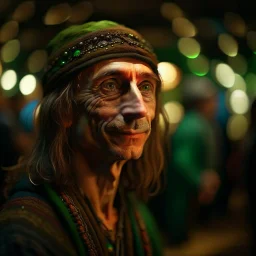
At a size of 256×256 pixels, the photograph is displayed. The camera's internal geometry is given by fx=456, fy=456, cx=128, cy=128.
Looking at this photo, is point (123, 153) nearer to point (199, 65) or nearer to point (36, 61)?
point (36, 61)

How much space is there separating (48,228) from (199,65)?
565 centimetres

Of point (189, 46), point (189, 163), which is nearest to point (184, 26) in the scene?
point (189, 46)

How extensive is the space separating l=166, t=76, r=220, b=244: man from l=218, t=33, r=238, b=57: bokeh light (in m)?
0.65

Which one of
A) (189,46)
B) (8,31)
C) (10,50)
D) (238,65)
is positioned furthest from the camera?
(238,65)

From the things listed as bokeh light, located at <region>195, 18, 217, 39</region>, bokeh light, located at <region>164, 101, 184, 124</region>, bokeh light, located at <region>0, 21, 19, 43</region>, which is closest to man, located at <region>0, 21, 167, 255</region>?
bokeh light, located at <region>0, 21, 19, 43</region>

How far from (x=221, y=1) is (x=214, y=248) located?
218 cm

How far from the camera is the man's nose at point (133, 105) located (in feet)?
4.70

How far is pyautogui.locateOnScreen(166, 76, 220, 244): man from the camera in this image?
157 inches

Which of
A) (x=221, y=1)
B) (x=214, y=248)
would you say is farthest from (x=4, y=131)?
(x=214, y=248)

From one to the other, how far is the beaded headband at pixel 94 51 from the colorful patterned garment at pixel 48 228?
373 mm

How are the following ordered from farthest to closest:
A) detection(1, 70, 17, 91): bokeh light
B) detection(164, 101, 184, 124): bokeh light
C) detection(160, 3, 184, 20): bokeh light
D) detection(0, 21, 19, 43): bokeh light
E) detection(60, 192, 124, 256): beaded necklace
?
detection(164, 101, 184, 124): bokeh light
detection(1, 70, 17, 91): bokeh light
detection(160, 3, 184, 20): bokeh light
detection(0, 21, 19, 43): bokeh light
detection(60, 192, 124, 256): beaded necklace

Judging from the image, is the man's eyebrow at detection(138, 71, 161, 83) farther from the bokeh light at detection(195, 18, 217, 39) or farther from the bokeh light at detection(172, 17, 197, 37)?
the bokeh light at detection(195, 18, 217, 39)

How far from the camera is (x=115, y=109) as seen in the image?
145cm

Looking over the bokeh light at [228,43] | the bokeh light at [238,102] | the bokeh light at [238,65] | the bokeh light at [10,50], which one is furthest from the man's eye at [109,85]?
the bokeh light at [238,102]
